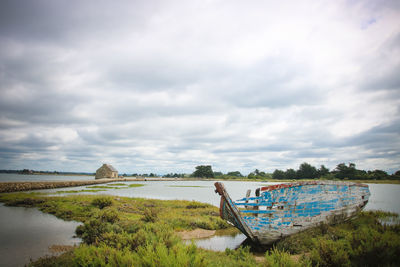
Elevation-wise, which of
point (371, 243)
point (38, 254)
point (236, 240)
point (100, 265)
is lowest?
point (236, 240)

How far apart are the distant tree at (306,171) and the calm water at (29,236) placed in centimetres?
12577

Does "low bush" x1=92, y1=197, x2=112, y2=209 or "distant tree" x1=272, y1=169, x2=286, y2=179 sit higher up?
"low bush" x1=92, y1=197, x2=112, y2=209

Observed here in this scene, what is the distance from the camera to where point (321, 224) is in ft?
35.3

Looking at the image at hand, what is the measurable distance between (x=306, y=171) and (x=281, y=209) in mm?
126260

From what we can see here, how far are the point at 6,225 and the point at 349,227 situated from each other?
20.7 meters

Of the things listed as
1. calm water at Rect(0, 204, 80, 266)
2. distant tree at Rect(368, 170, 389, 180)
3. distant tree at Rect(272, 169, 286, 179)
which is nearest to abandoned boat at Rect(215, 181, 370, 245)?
calm water at Rect(0, 204, 80, 266)

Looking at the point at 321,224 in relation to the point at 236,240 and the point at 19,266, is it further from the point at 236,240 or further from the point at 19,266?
the point at 19,266

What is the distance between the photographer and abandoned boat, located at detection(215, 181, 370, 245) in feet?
31.7

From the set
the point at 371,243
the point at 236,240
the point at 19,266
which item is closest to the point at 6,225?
the point at 19,266

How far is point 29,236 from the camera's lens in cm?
1076

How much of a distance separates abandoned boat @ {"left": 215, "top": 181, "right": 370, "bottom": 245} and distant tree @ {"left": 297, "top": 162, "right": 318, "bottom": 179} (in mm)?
119940

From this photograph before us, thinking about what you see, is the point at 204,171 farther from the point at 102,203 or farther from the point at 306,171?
the point at 102,203

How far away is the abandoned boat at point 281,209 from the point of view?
966cm

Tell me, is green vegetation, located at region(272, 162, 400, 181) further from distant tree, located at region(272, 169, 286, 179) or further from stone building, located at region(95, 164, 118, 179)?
stone building, located at region(95, 164, 118, 179)
